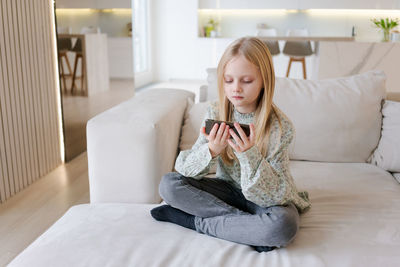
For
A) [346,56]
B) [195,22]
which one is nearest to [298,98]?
[346,56]

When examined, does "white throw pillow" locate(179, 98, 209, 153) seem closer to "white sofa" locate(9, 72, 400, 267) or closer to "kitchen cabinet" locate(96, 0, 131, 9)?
"white sofa" locate(9, 72, 400, 267)

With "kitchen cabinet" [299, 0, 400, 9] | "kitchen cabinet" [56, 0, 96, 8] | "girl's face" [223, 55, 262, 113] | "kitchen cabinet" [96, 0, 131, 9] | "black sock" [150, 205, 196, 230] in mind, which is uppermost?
"kitchen cabinet" [299, 0, 400, 9]

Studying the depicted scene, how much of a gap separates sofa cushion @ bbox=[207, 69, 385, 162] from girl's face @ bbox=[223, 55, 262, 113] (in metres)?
0.62

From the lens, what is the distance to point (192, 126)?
189 cm

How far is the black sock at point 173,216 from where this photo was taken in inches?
50.1

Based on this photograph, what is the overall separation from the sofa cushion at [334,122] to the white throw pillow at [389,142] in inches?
1.1

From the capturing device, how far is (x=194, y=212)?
1281 millimetres

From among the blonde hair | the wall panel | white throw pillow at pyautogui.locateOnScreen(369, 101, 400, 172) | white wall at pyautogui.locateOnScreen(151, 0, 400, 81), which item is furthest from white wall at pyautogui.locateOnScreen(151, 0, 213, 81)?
the blonde hair

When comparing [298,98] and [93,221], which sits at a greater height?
[298,98]

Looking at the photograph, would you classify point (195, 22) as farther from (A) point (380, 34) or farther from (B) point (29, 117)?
(B) point (29, 117)

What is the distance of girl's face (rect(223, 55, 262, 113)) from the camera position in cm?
126

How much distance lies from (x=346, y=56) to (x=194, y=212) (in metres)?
2.86

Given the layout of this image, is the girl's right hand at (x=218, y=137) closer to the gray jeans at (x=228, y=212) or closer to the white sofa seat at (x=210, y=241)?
the gray jeans at (x=228, y=212)

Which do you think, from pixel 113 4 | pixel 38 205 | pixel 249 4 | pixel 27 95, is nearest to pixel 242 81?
pixel 38 205
